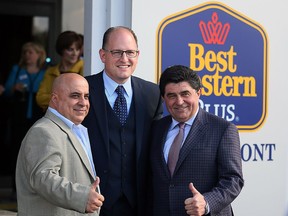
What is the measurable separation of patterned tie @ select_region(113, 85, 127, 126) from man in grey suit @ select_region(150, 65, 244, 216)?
272 mm

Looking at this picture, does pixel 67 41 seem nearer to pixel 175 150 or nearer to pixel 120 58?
pixel 120 58

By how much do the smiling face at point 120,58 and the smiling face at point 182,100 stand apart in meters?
0.29

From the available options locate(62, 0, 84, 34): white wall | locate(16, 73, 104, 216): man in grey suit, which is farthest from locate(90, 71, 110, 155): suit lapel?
locate(62, 0, 84, 34): white wall

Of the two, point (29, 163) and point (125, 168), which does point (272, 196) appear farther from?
point (29, 163)

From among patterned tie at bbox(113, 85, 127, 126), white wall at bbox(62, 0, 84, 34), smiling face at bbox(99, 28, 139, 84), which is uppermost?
white wall at bbox(62, 0, 84, 34)

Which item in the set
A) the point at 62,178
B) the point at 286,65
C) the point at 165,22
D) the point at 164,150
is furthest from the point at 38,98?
the point at 62,178

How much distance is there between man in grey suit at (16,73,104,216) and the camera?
2.97m

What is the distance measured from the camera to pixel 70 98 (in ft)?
10.6

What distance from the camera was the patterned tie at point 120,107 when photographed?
12.0ft

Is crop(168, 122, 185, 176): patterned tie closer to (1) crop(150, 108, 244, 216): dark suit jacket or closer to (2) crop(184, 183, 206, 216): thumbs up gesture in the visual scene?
(1) crop(150, 108, 244, 216): dark suit jacket

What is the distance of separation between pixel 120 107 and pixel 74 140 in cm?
56

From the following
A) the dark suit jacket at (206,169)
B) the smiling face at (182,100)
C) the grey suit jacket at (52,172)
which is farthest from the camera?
the smiling face at (182,100)

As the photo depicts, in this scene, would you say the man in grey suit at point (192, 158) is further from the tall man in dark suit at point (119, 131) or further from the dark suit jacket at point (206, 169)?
the tall man in dark suit at point (119, 131)

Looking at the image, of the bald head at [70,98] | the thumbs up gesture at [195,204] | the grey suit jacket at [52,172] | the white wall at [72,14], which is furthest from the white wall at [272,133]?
the white wall at [72,14]
